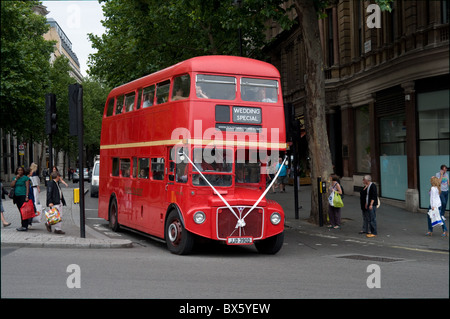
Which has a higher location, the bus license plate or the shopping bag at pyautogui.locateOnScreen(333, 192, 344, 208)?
the shopping bag at pyautogui.locateOnScreen(333, 192, 344, 208)

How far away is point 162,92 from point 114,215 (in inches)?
212

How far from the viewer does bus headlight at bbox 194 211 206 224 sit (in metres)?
11.4

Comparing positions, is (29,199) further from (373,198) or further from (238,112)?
(373,198)

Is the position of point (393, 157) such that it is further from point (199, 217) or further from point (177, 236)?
point (199, 217)

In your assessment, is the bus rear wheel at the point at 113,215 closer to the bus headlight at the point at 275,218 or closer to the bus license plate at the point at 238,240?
the bus license plate at the point at 238,240

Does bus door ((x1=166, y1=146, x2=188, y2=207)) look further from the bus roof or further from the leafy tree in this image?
the leafy tree

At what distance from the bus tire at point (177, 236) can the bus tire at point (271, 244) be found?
65.6 inches

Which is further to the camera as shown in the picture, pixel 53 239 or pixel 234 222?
pixel 53 239

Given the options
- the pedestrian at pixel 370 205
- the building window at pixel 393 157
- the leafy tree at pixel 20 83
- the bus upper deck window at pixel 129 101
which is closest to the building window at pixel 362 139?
the building window at pixel 393 157

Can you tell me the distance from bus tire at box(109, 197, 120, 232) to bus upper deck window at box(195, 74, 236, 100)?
6.23 meters

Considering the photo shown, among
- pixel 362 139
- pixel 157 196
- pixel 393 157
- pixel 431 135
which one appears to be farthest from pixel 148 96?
pixel 362 139

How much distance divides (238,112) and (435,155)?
9.78 m

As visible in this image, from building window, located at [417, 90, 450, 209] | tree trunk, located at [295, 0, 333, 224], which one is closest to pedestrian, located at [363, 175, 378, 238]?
tree trunk, located at [295, 0, 333, 224]

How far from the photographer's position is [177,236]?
12023mm
